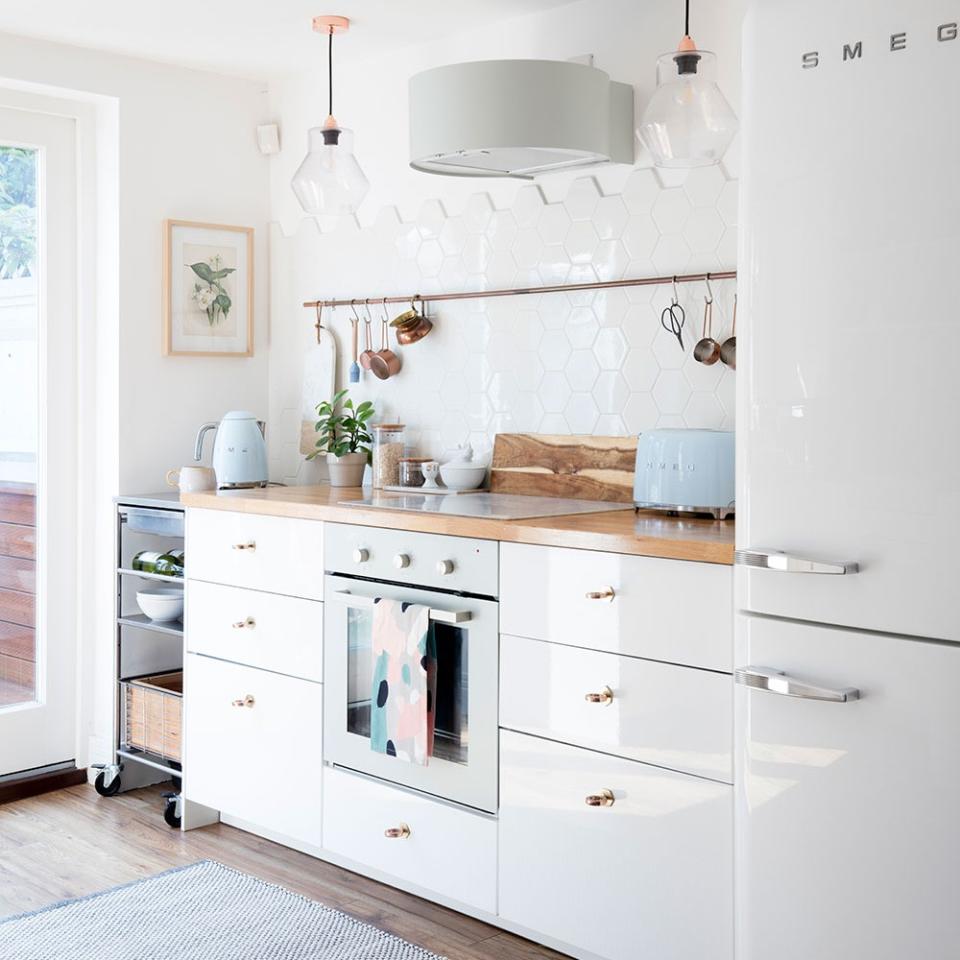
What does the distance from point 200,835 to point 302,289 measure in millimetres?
1722

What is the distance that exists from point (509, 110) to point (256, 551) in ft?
4.29

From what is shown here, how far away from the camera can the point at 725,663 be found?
7.63 ft

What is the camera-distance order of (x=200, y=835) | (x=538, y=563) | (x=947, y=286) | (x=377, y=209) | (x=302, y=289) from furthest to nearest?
(x=302, y=289) < (x=377, y=209) < (x=200, y=835) < (x=538, y=563) < (x=947, y=286)

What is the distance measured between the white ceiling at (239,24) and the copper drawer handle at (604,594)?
1.64 m

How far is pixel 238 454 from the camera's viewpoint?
12.0ft

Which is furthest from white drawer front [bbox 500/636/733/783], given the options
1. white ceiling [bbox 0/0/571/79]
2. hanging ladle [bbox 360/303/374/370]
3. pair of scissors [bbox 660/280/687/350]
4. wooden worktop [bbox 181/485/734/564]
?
white ceiling [bbox 0/0/571/79]

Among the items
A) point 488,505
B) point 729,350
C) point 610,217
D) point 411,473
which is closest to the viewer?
point 729,350

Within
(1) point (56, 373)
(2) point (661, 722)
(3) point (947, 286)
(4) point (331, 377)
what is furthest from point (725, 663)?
(1) point (56, 373)

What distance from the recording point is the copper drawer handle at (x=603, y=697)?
8.27ft

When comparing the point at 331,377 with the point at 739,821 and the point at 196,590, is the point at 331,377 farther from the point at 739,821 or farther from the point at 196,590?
the point at 739,821

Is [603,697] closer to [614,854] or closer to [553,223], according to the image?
[614,854]

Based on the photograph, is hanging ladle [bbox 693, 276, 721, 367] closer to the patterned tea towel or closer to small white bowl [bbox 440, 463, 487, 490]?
small white bowl [bbox 440, 463, 487, 490]

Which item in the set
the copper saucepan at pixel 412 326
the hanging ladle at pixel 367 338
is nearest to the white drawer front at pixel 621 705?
the copper saucepan at pixel 412 326

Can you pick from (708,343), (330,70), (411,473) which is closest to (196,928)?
(411,473)
